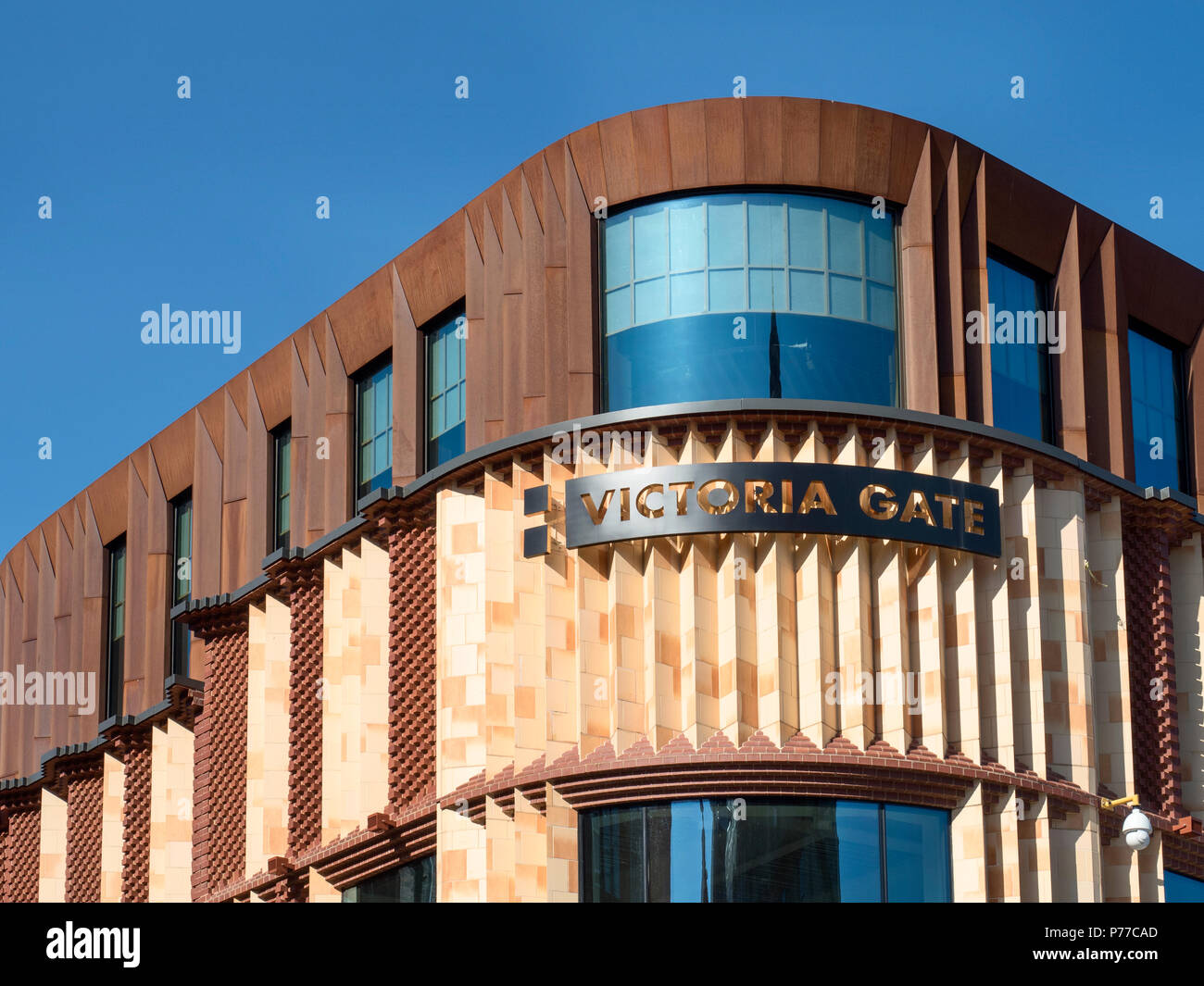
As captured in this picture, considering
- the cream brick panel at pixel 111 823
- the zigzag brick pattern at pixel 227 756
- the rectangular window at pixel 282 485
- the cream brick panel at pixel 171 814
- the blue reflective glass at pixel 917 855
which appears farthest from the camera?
the cream brick panel at pixel 111 823

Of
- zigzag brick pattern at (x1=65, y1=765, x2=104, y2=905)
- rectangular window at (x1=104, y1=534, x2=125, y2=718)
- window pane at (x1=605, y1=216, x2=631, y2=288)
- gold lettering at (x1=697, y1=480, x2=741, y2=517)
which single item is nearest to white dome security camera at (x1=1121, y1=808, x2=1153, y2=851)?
gold lettering at (x1=697, y1=480, x2=741, y2=517)

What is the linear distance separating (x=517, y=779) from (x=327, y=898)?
238 inches

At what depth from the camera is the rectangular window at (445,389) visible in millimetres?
41344

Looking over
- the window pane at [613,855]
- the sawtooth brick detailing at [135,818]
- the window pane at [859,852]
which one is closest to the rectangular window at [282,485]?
the sawtooth brick detailing at [135,818]

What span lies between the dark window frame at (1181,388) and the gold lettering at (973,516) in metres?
6.96

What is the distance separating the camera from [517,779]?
117ft

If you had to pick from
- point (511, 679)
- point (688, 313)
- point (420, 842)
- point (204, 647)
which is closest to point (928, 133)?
point (688, 313)

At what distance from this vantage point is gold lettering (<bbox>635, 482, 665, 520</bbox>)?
35.4m

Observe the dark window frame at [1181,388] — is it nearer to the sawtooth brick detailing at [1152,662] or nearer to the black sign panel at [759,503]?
the sawtooth brick detailing at [1152,662]

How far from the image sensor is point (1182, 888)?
38.5 metres

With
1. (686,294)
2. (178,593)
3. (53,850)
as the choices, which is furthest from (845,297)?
(53,850)

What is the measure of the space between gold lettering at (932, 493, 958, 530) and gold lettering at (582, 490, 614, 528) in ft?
16.3
